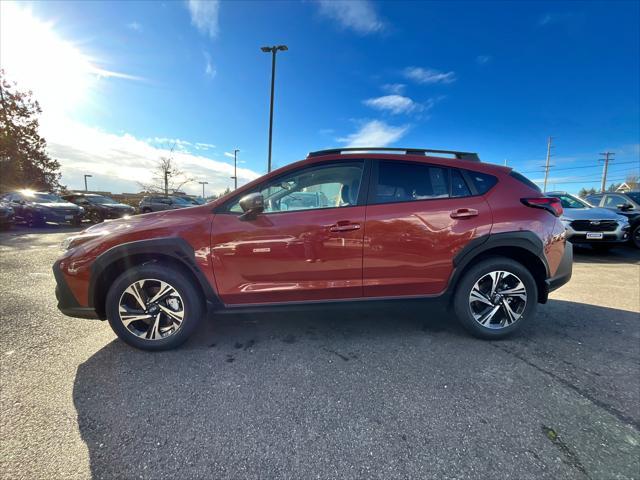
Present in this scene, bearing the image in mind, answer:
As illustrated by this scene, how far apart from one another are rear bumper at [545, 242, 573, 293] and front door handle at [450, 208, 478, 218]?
1.04m

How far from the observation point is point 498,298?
112 inches

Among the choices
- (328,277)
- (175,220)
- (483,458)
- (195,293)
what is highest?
(175,220)

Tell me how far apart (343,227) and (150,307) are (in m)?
1.88

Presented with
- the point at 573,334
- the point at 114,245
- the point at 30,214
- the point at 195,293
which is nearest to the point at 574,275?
the point at 573,334

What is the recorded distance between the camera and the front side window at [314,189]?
2.70 metres

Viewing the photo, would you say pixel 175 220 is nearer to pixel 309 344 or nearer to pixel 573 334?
pixel 309 344

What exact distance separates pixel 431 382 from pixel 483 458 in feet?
2.13

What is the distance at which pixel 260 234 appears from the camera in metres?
2.58

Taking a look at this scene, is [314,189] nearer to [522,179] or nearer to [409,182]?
[409,182]

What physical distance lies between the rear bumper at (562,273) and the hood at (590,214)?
250 inches

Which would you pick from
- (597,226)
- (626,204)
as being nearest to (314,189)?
(597,226)

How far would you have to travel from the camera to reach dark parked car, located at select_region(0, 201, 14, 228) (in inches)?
427

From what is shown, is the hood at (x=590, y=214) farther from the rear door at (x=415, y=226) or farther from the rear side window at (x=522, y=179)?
the rear door at (x=415, y=226)

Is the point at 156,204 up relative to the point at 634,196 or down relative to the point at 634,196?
down
